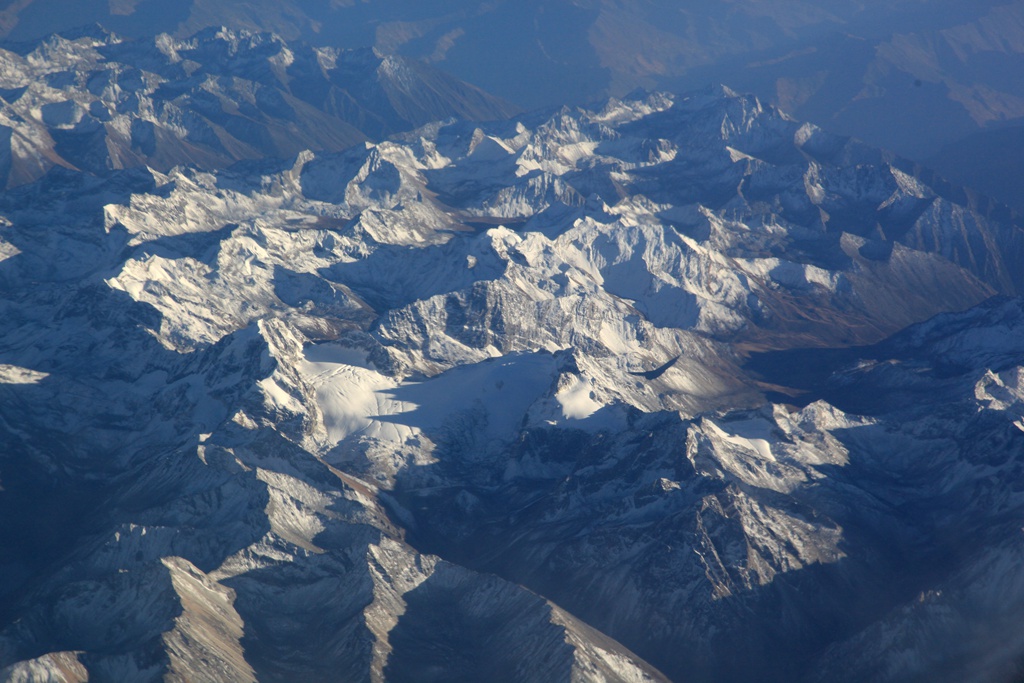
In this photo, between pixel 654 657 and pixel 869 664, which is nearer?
pixel 869 664

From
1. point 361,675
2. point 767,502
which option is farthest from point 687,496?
point 361,675

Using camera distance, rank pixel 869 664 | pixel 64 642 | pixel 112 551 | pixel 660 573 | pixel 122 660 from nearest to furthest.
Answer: pixel 122 660, pixel 64 642, pixel 869 664, pixel 112 551, pixel 660 573

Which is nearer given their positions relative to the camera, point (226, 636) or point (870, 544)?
point (226, 636)

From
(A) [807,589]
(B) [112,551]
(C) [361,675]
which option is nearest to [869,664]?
(A) [807,589]

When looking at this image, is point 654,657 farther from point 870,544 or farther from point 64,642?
point 64,642

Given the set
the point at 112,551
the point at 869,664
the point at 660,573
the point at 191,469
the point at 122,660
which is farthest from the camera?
the point at 191,469

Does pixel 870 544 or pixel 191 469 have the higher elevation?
pixel 870 544

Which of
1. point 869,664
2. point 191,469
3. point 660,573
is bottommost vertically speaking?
point 191,469

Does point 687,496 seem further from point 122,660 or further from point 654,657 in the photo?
point 122,660

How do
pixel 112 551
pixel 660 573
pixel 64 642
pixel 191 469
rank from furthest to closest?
pixel 191 469 < pixel 660 573 < pixel 112 551 < pixel 64 642
